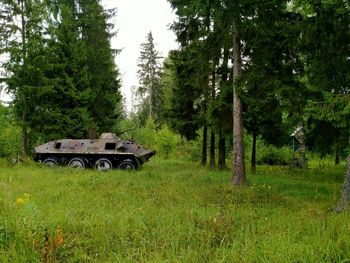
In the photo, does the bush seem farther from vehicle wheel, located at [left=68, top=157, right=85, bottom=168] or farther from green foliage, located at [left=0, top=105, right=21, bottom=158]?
green foliage, located at [left=0, top=105, right=21, bottom=158]

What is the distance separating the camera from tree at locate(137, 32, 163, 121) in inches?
2172

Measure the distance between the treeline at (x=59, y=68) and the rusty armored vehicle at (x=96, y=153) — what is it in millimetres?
1869

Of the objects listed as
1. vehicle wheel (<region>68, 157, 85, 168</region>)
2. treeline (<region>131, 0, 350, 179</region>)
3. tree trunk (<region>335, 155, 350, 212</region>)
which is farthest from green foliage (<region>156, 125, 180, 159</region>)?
tree trunk (<region>335, 155, 350, 212</region>)

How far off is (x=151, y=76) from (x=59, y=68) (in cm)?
2939

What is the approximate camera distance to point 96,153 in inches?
842

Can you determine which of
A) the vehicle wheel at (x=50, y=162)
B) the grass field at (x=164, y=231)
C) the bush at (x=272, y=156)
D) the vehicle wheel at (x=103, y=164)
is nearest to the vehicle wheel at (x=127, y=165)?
the vehicle wheel at (x=103, y=164)

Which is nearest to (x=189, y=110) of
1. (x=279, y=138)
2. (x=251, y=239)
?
(x=279, y=138)

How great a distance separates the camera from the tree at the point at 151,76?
181 feet

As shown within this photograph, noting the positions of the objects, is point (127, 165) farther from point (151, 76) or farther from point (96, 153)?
point (151, 76)

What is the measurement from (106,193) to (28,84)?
50.0ft

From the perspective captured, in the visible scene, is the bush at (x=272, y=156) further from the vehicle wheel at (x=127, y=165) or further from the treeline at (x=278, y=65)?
the vehicle wheel at (x=127, y=165)

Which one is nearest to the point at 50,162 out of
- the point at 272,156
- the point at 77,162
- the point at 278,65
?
the point at 77,162

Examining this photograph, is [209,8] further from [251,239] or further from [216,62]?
[251,239]

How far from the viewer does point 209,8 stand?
1273 centimetres
